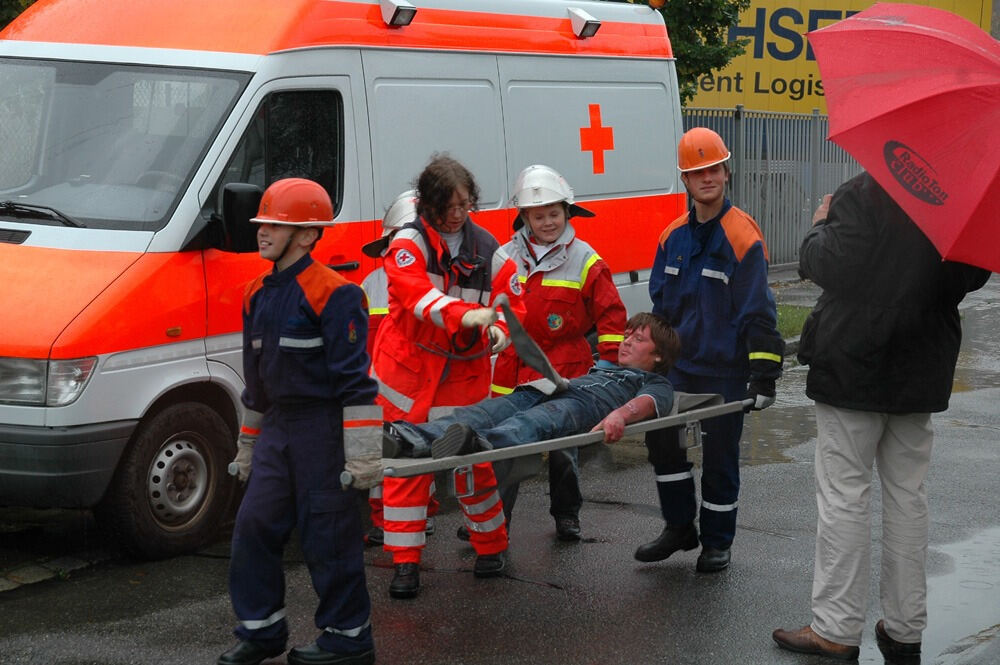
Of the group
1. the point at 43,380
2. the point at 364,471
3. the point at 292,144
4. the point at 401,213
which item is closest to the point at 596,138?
the point at 292,144

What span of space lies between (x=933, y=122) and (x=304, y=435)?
227cm

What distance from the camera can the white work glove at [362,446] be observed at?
15.6 feet

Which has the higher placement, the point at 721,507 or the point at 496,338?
the point at 496,338

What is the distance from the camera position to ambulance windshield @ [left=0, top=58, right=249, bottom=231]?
661 centimetres

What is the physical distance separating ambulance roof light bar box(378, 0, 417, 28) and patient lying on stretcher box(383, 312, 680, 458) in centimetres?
235

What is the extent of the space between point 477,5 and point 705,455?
335 centimetres

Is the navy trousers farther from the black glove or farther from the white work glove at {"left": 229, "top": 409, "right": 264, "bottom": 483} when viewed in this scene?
the black glove

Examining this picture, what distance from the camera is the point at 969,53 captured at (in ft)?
14.8

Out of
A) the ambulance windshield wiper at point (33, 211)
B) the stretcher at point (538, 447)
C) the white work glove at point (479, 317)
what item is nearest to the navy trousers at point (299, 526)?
the stretcher at point (538, 447)

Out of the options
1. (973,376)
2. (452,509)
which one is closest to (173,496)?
(452,509)

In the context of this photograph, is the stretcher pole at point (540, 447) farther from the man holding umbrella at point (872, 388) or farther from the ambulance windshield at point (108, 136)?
the ambulance windshield at point (108, 136)

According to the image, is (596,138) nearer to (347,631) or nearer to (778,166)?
(347,631)

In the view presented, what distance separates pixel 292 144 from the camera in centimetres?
721

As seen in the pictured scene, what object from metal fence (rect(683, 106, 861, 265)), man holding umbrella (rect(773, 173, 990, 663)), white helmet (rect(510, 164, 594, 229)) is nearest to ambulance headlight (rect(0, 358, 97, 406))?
white helmet (rect(510, 164, 594, 229))
